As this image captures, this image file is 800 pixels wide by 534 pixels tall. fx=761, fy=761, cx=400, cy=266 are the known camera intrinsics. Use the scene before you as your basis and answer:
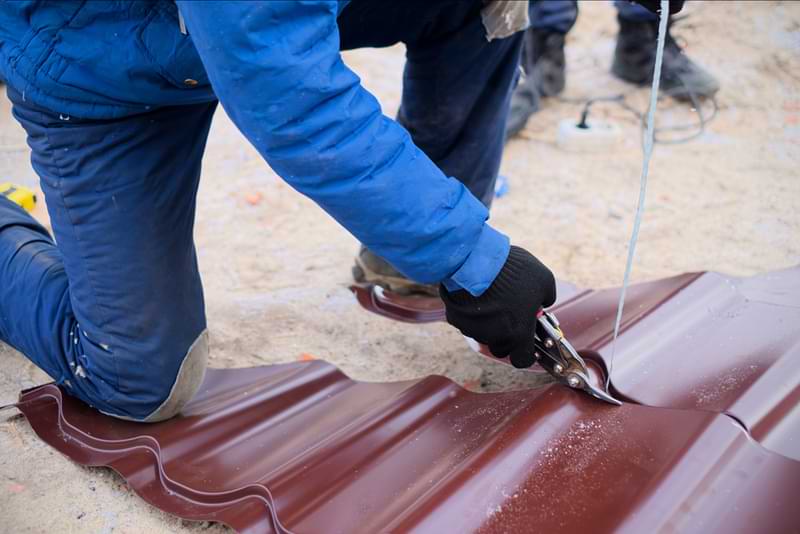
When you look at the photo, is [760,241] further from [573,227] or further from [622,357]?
[622,357]

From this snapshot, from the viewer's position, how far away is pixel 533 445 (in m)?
1.40

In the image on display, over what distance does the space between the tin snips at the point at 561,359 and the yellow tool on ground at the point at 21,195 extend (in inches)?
82.7

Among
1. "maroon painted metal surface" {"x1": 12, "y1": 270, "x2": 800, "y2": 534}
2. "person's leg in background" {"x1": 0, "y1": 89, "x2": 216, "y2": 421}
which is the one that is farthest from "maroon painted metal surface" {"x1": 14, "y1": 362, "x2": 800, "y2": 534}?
"person's leg in background" {"x1": 0, "y1": 89, "x2": 216, "y2": 421}

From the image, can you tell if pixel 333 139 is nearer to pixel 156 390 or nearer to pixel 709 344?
pixel 156 390

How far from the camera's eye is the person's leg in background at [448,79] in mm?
2031

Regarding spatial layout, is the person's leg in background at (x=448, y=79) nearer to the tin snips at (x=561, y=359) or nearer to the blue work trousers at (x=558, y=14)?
the tin snips at (x=561, y=359)

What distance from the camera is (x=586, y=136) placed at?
11.9 ft

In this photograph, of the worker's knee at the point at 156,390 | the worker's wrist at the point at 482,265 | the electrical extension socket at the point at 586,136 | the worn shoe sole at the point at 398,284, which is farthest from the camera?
the electrical extension socket at the point at 586,136

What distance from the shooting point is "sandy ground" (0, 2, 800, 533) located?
174 cm

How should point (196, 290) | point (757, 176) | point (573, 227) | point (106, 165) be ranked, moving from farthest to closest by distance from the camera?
1. point (757, 176)
2. point (573, 227)
3. point (196, 290)
4. point (106, 165)

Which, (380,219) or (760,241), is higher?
(380,219)

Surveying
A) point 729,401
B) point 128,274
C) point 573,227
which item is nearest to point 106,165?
point 128,274

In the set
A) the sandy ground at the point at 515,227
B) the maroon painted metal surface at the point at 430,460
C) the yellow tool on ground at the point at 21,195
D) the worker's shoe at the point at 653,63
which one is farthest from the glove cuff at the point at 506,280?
the worker's shoe at the point at 653,63

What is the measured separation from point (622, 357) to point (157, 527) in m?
1.04
